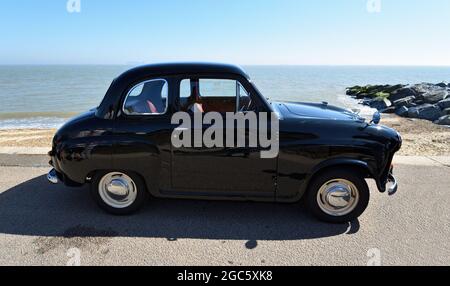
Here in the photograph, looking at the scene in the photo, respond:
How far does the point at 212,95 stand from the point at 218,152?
2.83 ft

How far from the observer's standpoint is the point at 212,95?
4.14 m

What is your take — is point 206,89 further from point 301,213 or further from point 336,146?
point 301,213

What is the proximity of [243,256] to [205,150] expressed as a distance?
120 centimetres

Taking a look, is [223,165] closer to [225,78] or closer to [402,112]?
[225,78]

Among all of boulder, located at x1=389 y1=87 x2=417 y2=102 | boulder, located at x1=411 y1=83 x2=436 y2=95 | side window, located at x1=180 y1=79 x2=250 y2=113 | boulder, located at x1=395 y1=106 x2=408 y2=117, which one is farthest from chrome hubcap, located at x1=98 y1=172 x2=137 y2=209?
boulder, located at x1=411 y1=83 x2=436 y2=95

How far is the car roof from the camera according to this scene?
372 centimetres

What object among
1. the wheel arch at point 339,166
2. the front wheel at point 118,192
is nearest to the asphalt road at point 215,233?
the front wheel at point 118,192

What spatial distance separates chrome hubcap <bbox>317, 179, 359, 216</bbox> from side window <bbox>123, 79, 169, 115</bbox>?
2098 mm

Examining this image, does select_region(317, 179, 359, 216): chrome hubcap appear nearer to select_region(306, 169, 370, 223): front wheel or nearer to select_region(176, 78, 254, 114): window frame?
select_region(306, 169, 370, 223): front wheel

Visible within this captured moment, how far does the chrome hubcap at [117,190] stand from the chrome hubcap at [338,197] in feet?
7.34

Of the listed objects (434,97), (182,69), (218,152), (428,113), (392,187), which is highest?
(182,69)

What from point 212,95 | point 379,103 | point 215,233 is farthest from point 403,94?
point 215,233
